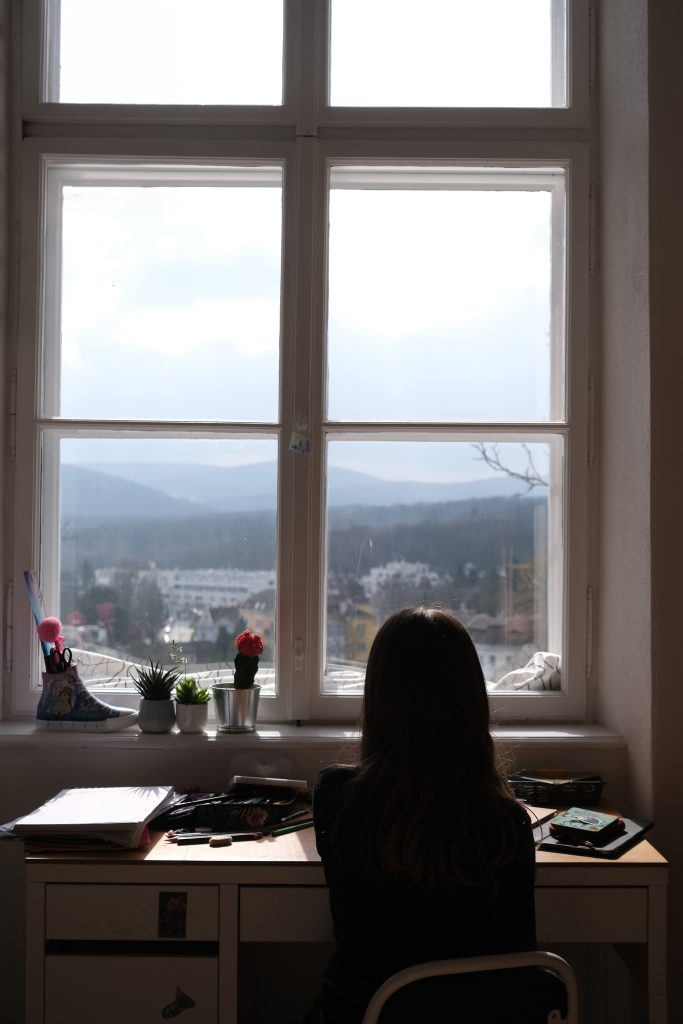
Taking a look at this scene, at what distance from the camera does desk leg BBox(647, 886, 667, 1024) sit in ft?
6.05

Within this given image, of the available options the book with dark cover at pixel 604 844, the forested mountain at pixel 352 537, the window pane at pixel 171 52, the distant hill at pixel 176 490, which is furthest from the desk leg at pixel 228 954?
the window pane at pixel 171 52

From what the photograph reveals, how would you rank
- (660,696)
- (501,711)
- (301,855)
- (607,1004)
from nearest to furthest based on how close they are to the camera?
1. (301,855)
2. (660,696)
3. (607,1004)
4. (501,711)

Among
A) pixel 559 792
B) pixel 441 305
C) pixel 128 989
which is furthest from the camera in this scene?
pixel 441 305

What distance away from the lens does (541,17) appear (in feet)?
8.73

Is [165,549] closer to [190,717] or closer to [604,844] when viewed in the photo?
[190,717]

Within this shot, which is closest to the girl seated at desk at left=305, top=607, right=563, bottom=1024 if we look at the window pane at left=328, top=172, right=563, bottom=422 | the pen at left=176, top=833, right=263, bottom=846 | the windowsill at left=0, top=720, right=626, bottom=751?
the pen at left=176, top=833, right=263, bottom=846

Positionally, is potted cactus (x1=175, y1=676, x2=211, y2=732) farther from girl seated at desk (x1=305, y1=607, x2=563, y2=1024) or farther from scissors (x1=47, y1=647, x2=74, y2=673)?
girl seated at desk (x1=305, y1=607, x2=563, y2=1024)

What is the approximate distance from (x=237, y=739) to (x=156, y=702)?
0.23 m

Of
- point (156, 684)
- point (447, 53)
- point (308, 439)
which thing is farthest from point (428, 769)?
point (447, 53)

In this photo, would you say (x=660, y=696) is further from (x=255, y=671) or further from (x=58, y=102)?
(x=58, y=102)

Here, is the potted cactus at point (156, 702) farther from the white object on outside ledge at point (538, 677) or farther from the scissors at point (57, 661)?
the white object on outside ledge at point (538, 677)

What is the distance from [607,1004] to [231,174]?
237 centimetres

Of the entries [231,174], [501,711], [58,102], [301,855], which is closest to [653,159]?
[231,174]

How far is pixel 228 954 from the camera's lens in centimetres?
185
